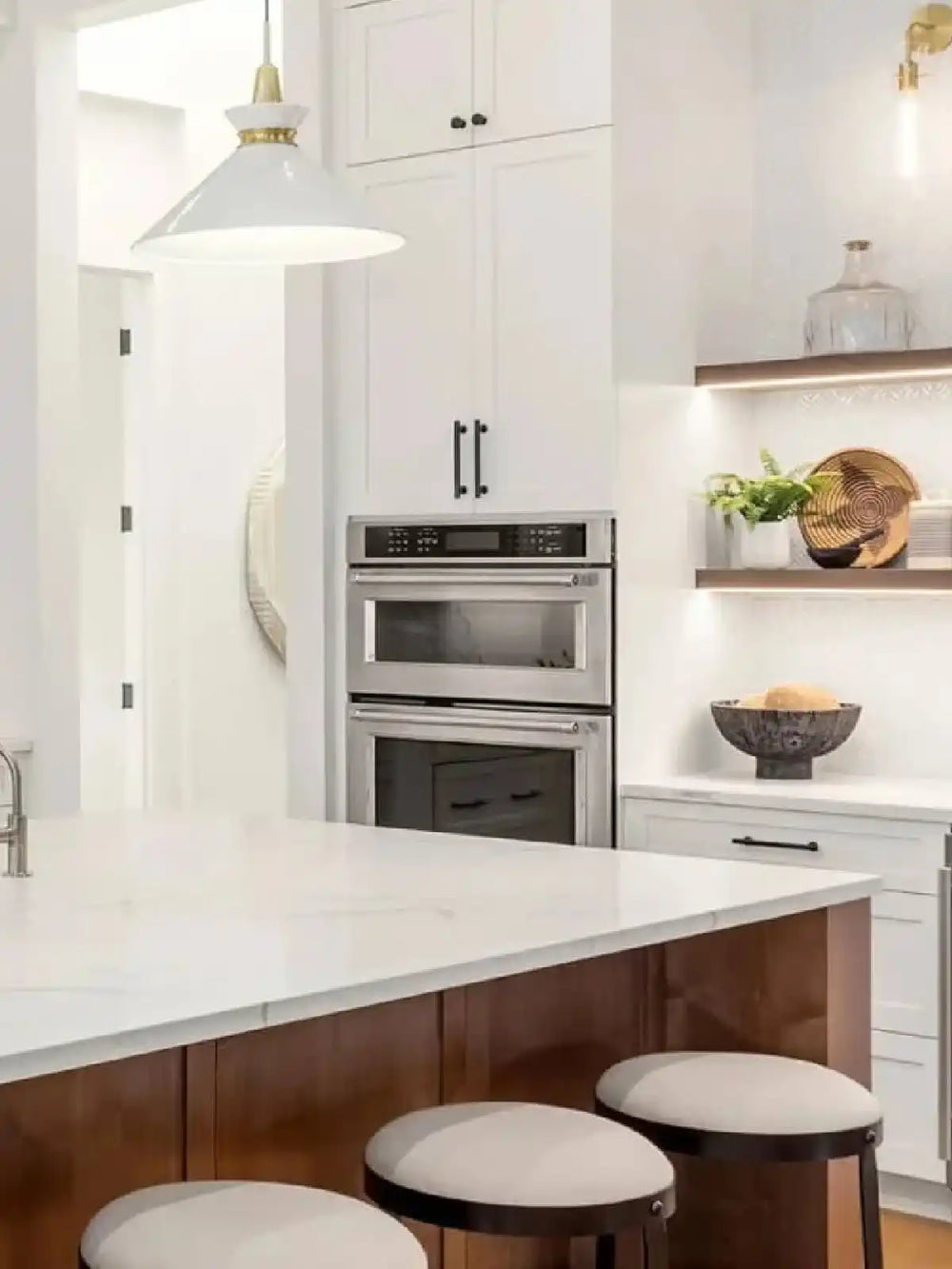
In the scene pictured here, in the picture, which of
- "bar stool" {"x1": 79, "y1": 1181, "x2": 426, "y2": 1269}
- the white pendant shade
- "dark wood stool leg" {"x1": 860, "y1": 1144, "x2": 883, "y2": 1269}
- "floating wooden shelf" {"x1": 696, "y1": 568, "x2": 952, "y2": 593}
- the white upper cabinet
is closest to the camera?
"bar stool" {"x1": 79, "y1": 1181, "x2": 426, "y2": 1269}

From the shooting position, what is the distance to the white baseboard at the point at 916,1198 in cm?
429

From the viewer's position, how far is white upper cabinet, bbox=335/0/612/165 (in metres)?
4.64

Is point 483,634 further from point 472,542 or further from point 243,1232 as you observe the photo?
point 243,1232

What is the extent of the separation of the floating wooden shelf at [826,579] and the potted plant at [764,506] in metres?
0.04

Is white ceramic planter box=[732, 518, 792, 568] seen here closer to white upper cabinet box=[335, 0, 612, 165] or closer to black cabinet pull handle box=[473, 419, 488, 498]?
black cabinet pull handle box=[473, 419, 488, 498]

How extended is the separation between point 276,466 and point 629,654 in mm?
2818

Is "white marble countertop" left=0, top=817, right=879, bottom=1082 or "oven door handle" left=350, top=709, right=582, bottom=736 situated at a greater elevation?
"oven door handle" left=350, top=709, right=582, bottom=736

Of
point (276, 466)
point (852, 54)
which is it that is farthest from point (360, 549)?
point (276, 466)

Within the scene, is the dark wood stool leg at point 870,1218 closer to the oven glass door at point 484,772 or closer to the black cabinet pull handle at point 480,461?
the oven glass door at point 484,772

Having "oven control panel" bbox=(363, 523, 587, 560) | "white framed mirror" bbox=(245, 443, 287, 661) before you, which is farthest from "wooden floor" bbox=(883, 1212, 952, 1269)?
"white framed mirror" bbox=(245, 443, 287, 661)

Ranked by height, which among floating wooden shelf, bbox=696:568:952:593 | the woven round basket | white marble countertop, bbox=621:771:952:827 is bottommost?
white marble countertop, bbox=621:771:952:827

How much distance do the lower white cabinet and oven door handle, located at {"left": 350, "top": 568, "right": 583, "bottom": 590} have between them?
2.45ft

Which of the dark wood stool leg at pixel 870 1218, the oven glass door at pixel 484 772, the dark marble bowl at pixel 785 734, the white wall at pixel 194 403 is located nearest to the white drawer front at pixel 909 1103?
the dark marble bowl at pixel 785 734

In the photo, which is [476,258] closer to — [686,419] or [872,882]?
[686,419]
